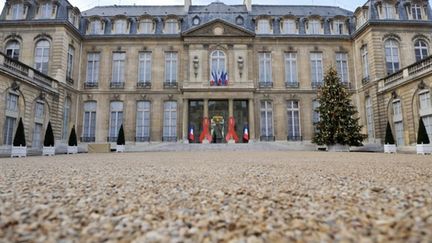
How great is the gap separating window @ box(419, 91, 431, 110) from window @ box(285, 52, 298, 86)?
26.4 feet

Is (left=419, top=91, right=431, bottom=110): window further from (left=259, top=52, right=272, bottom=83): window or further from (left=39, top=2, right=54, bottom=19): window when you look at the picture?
(left=39, top=2, right=54, bottom=19): window

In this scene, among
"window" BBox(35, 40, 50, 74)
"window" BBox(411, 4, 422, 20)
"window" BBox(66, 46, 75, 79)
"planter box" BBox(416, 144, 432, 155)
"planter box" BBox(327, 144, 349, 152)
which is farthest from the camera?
"window" BBox(411, 4, 422, 20)

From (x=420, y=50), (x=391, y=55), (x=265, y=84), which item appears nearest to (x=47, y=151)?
(x=265, y=84)

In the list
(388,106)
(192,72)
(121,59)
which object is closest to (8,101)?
(121,59)

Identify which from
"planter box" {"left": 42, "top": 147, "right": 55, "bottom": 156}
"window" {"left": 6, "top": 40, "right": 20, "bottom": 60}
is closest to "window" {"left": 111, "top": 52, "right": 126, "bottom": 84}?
"window" {"left": 6, "top": 40, "right": 20, "bottom": 60}

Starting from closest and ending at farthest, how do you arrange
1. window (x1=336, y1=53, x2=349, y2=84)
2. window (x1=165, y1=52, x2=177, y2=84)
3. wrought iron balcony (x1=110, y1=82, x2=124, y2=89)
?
wrought iron balcony (x1=110, y1=82, x2=124, y2=89), window (x1=165, y1=52, x2=177, y2=84), window (x1=336, y1=53, x2=349, y2=84)

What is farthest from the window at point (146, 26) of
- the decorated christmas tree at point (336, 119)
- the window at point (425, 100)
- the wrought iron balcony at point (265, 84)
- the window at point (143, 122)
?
the window at point (425, 100)

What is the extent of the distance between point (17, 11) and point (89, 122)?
8.78 metres

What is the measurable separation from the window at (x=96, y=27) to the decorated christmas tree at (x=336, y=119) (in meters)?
16.7

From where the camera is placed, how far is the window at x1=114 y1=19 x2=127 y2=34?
2031cm

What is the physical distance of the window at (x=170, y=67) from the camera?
2002 centimetres

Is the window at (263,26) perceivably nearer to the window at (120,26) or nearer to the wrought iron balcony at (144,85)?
the wrought iron balcony at (144,85)

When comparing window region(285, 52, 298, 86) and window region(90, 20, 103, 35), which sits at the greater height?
window region(90, 20, 103, 35)

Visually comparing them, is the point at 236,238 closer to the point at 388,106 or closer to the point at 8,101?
the point at 8,101
